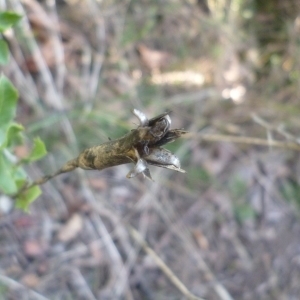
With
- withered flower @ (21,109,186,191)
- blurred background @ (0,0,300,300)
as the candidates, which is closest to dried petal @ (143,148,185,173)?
withered flower @ (21,109,186,191)

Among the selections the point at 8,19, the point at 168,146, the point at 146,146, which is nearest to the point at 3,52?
the point at 8,19

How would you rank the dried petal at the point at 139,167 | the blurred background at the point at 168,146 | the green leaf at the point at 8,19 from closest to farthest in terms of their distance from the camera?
the dried petal at the point at 139,167, the green leaf at the point at 8,19, the blurred background at the point at 168,146

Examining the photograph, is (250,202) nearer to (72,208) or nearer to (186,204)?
(186,204)

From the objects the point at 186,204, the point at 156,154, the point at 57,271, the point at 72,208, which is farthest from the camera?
the point at 186,204

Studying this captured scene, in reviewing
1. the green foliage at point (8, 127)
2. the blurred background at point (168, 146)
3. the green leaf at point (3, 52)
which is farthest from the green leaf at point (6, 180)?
the blurred background at point (168, 146)

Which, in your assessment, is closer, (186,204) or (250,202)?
(186,204)

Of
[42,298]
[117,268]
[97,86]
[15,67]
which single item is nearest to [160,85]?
[97,86]

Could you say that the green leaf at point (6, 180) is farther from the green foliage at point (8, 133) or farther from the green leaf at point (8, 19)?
the green leaf at point (8, 19)
